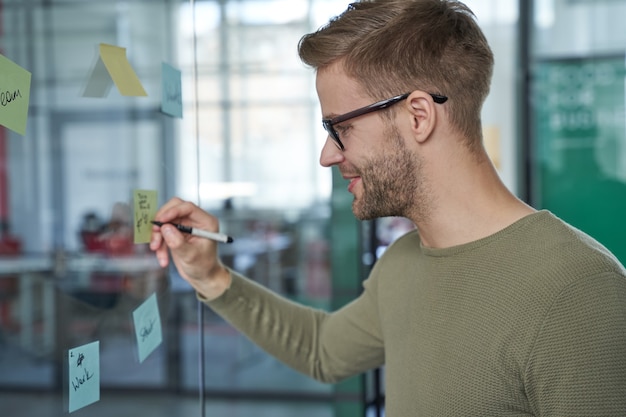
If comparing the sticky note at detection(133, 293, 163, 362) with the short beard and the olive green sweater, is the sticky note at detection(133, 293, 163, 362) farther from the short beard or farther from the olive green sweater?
the short beard

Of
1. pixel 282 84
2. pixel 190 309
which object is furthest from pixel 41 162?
pixel 282 84

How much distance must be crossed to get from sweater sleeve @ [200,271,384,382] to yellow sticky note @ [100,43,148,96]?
0.43 metres

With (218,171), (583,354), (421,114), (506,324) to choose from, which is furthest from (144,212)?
(218,171)

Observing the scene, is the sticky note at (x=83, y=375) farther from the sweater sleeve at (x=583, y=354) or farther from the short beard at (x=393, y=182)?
the sweater sleeve at (x=583, y=354)

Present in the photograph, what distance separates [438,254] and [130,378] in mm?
4106

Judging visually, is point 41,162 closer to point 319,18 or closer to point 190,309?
point 190,309

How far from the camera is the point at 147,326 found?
1.18m

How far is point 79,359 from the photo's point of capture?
93 cm

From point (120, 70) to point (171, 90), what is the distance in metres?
0.13

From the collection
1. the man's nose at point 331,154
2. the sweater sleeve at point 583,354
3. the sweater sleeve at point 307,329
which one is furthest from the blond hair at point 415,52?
the sweater sleeve at point 307,329

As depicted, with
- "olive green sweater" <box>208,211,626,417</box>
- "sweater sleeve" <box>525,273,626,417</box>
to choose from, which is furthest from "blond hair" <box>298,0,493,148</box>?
"sweater sleeve" <box>525,273,626,417</box>

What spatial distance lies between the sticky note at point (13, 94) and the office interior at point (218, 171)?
1.90 m

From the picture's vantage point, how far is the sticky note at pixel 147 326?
1139 mm

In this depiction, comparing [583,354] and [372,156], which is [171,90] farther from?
[583,354]
